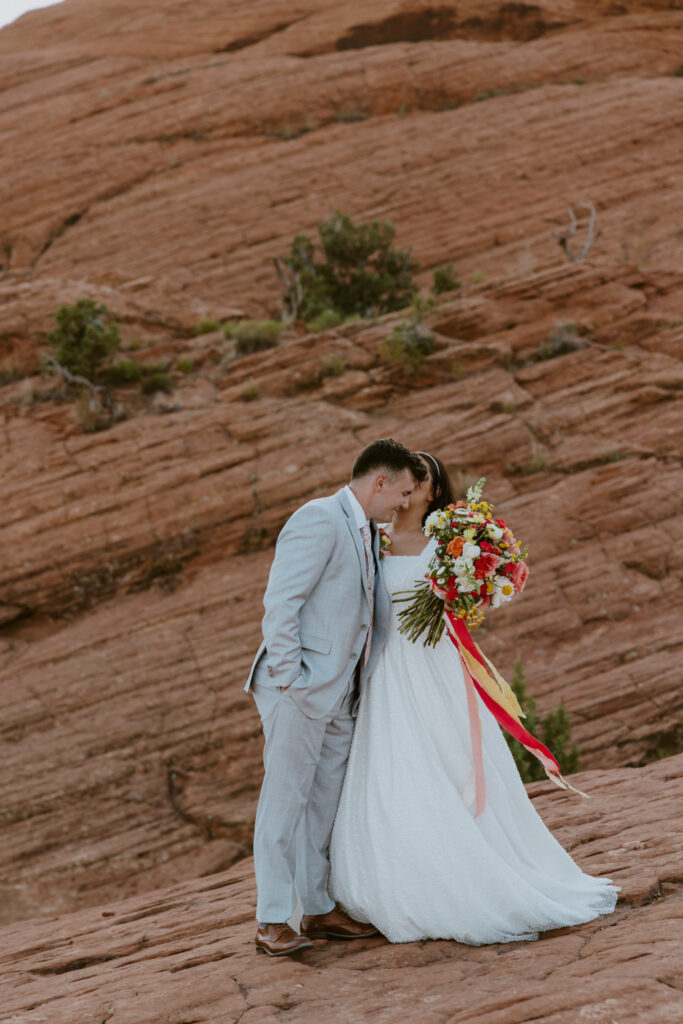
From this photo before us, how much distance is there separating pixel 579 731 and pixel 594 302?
9.83 meters

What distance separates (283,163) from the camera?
27.8 m

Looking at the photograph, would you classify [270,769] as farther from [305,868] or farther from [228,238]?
[228,238]

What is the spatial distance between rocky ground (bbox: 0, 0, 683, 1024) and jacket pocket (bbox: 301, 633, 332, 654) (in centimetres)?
153

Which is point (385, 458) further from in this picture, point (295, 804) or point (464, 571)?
point (295, 804)

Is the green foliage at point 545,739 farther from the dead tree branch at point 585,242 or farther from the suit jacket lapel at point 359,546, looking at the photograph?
the dead tree branch at point 585,242

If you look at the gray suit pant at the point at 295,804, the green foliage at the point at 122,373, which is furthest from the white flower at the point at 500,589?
the green foliage at the point at 122,373

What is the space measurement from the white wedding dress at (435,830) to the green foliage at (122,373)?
13.5 m

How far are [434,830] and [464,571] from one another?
4.42 feet

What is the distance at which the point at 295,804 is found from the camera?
192 inches

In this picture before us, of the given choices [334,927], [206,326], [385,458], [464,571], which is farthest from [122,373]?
[334,927]

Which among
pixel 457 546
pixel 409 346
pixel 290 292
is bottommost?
pixel 409 346

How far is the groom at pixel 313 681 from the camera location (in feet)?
15.7

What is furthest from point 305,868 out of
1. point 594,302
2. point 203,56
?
point 203,56

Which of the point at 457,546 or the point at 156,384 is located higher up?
the point at 457,546
